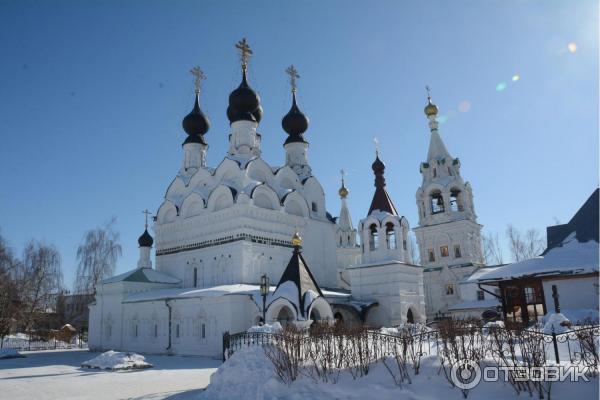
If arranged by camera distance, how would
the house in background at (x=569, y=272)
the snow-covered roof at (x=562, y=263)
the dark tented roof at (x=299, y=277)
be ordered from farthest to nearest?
the dark tented roof at (x=299, y=277) < the house in background at (x=569, y=272) < the snow-covered roof at (x=562, y=263)

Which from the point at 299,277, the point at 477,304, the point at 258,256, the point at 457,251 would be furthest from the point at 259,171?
the point at 457,251

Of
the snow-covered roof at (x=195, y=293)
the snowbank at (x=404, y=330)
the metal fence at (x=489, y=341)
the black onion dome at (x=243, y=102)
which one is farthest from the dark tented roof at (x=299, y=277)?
the black onion dome at (x=243, y=102)

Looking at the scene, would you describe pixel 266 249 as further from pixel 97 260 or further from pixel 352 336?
pixel 97 260

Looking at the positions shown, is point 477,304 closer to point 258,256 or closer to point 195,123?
point 258,256

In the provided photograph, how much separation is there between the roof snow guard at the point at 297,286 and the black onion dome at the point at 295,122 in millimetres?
10158

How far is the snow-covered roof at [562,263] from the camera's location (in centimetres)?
1079

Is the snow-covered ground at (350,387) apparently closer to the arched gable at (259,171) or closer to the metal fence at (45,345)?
the arched gable at (259,171)

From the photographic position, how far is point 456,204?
1071 inches

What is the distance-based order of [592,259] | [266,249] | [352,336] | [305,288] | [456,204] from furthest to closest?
[456,204]
[266,249]
[305,288]
[592,259]
[352,336]

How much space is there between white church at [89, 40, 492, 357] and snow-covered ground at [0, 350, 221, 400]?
10.8 feet

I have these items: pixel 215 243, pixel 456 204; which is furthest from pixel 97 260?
pixel 456 204

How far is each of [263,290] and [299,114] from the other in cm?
1348

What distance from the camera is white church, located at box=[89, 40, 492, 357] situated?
16562mm

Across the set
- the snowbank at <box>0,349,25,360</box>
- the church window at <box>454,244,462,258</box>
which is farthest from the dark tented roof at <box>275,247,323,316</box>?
the church window at <box>454,244,462,258</box>
